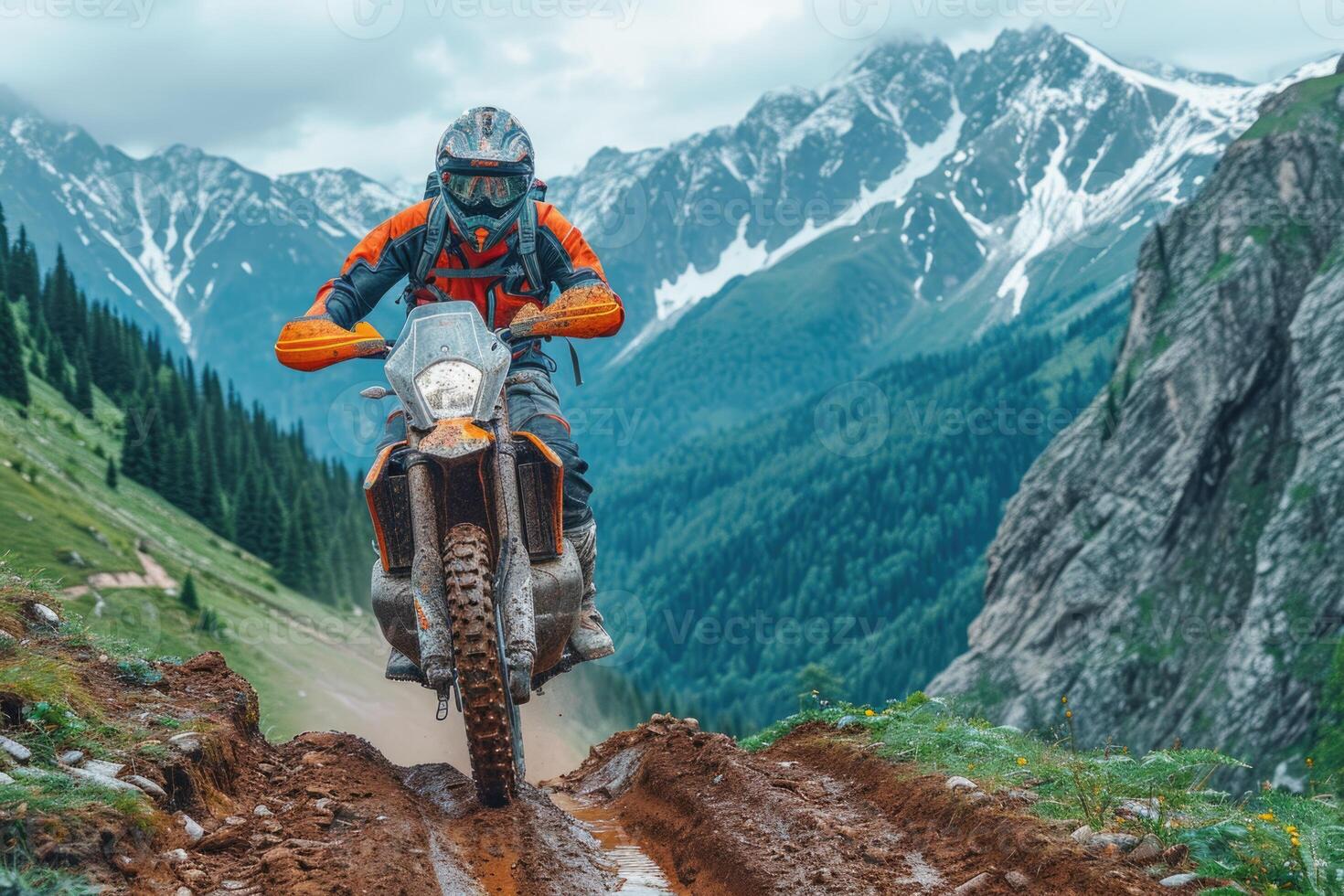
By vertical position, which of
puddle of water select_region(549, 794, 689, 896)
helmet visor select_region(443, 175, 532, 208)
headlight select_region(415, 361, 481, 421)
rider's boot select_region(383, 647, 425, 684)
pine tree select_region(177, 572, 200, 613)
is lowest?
puddle of water select_region(549, 794, 689, 896)

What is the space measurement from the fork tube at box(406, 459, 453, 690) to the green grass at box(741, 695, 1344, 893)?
370 centimetres

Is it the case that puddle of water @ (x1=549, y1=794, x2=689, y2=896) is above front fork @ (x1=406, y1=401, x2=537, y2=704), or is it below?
below

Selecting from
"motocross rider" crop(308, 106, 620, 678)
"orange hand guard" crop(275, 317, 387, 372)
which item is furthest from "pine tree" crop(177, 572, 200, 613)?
"orange hand guard" crop(275, 317, 387, 372)

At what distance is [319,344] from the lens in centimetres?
1093

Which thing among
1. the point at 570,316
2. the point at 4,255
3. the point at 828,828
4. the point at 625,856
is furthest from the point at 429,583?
the point at 4,255

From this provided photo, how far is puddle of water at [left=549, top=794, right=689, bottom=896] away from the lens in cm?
867

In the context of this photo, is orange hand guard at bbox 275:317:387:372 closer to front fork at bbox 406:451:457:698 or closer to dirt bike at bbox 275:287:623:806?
dirt bike at bbox 275:287:623:806

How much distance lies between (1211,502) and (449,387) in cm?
7494

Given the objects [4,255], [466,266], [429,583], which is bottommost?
[429,583]

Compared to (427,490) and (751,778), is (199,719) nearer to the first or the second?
(427,490)

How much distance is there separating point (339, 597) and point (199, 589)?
40866mm

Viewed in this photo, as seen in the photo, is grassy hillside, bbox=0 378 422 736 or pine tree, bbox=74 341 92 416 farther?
pine tree, bbox=74 341 92 416

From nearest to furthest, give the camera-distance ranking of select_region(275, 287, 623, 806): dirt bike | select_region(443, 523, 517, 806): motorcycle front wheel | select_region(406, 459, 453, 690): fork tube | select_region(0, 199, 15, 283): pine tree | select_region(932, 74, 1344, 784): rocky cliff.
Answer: select_region(443, 523, 517, 806): motorcycle front wheel → select_region(275, 287, 623, 806): dirt bike → select_region(406, 459, 453, 690): fork tube → select_region(932, 74, 1344, 784): rocky cliff → select_region(0, 199, 15, 283): pine tree

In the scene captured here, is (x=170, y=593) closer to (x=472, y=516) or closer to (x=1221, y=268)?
(x=472, y=516)
